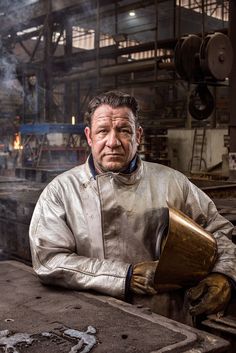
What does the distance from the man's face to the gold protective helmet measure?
35cm

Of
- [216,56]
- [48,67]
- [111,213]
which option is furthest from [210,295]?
[48,67]

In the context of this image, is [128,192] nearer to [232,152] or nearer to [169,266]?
[169,266]

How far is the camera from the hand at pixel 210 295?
71.5 inches

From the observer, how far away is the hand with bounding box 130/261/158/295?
1853 millimetres

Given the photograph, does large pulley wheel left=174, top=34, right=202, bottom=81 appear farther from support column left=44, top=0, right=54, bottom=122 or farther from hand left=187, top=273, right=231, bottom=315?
hand left=187, top=273, right=231, bottom=315

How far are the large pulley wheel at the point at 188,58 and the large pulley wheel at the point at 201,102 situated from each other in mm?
328

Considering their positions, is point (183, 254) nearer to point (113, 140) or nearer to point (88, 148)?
point (113, 140)

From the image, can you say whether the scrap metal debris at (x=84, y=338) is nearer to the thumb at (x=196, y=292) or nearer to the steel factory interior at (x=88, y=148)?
the steel factory interior at (x=88, y=148)

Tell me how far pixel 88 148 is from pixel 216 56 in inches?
110

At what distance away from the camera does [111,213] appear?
2.03m

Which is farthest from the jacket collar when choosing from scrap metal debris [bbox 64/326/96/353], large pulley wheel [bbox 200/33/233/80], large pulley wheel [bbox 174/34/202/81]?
large pulley wheel [bbox 174/34/202/81]

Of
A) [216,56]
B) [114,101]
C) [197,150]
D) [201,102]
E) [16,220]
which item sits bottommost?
[16,220]

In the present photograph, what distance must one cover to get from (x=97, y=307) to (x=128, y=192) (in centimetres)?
54

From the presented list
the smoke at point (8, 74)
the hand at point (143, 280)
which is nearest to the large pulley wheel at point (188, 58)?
the smoke at point (8, 74)
